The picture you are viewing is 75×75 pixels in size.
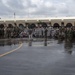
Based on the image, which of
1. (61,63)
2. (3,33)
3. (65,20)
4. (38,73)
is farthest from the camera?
(65,20)

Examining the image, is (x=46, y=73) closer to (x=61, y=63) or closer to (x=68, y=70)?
(x=68, y=70)

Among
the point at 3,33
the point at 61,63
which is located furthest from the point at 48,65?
the point at 3,33

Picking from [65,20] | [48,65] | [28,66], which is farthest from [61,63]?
[65,20]

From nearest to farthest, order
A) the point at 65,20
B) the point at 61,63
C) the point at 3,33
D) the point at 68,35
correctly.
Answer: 1. the point at 61,63
2. the point at 68,35
3. the point at 3,33
4. the point at 65,20

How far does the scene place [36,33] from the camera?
48.2m

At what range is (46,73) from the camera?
431 inches

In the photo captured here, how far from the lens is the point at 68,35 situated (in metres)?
37.5

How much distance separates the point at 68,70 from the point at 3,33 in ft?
115

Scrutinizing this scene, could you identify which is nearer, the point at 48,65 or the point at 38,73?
the point at 38,73

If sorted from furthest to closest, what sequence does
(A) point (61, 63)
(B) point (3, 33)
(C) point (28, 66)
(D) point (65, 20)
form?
(D) point (65, 20), (B) point (3, 33), (A) point (61, 63), (C) point (28, 66)

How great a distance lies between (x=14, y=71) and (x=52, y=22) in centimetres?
8556

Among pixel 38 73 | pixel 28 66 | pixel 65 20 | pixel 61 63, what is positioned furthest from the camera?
pixel 65 20

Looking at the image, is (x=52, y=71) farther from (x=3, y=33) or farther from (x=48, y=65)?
(x=3, y=33)

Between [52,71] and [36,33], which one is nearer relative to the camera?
[52,71]
